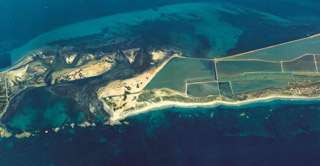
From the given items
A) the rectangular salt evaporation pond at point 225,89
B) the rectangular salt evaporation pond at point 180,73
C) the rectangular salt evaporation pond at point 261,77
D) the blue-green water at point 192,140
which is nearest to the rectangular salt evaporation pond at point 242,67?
the rectangular salt evaporation pond at point 261,77

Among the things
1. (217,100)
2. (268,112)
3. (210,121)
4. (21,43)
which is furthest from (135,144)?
(21,43)

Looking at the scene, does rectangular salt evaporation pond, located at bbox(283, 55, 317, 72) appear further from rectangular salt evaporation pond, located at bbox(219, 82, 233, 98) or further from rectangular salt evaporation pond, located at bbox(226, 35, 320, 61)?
rectangular salt evaporation pond, located at bbox(219, 82, 233, 98)

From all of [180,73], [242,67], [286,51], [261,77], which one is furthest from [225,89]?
[286,51]

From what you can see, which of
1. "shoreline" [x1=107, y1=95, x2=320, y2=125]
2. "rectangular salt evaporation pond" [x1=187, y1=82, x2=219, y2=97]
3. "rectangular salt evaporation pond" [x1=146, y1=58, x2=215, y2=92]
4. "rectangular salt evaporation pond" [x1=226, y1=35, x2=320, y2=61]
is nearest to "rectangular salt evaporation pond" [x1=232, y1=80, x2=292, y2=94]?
"shoreline" [x1=107, y1=95, x2=320, y2=125]

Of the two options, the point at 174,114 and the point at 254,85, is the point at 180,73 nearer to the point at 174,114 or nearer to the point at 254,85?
the point at 174,114

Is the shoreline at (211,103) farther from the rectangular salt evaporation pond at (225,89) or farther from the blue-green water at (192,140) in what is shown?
the rectangular salt evaporation pond at (225,89)

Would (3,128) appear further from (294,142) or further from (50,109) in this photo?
(294,142)
